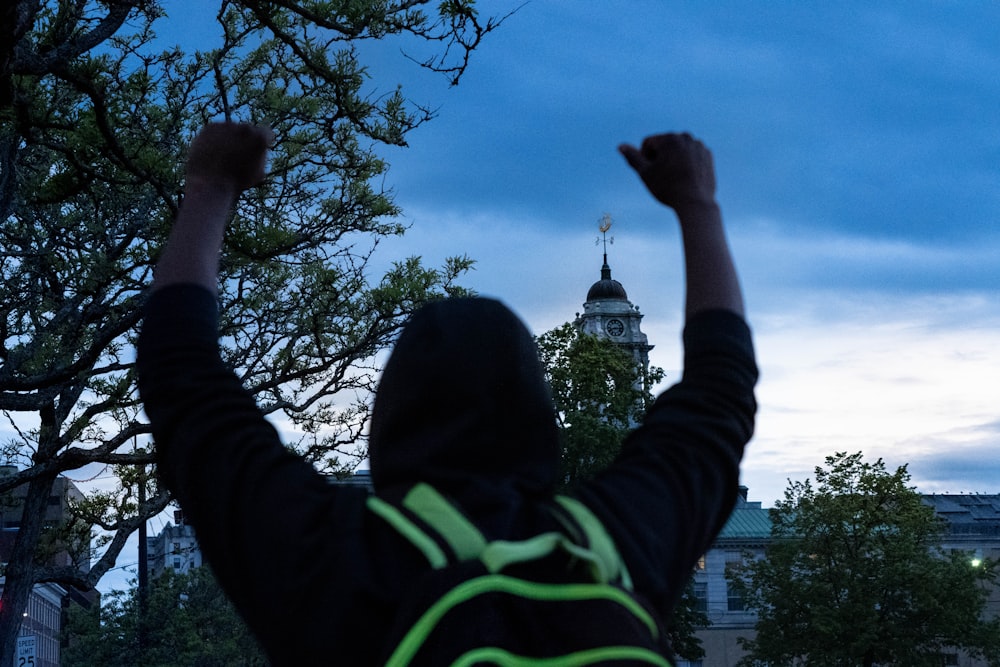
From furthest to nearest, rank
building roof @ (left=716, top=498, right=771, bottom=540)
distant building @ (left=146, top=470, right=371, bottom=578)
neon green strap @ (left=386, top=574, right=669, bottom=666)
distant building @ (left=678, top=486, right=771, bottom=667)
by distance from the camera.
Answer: building roof @ (left=716, top=498, right=771, bottom=540) < distant building @ (left=678, top=486, right=771, bottom=667) < distant building @ (left=146, top=470, right=371, bottom=578) < neon green strap @ (left=386, top=574, right=669, bottom=666)

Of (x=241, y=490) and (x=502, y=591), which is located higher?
(x=241, y=490)

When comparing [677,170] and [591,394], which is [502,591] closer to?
[677,170]

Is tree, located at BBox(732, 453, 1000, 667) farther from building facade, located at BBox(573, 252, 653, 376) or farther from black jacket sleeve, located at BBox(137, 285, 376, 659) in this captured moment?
building facade, located at BBox(573, 252, 653, 376)

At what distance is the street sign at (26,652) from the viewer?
21594 mm

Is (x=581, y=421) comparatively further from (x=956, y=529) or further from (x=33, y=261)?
(x=956, y=529)

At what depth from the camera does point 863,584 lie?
1443 inches

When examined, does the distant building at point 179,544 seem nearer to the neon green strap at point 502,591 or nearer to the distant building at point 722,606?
the neon green strap at point 502,591

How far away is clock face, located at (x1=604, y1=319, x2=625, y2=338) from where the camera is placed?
287 feet

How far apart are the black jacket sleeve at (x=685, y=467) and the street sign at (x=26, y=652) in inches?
863

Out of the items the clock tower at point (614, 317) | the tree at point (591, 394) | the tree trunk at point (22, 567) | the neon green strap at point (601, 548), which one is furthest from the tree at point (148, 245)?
the clock tower at point (614, 317)

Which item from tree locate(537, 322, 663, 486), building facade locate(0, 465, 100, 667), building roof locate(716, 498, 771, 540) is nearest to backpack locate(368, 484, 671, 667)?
tree locate(537, 322, 663, 486)

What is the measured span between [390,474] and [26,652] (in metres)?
22.2

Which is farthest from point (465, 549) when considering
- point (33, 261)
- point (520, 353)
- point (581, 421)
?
point (581, 421)

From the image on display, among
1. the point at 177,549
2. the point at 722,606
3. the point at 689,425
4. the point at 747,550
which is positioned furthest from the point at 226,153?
the point at 722,606
